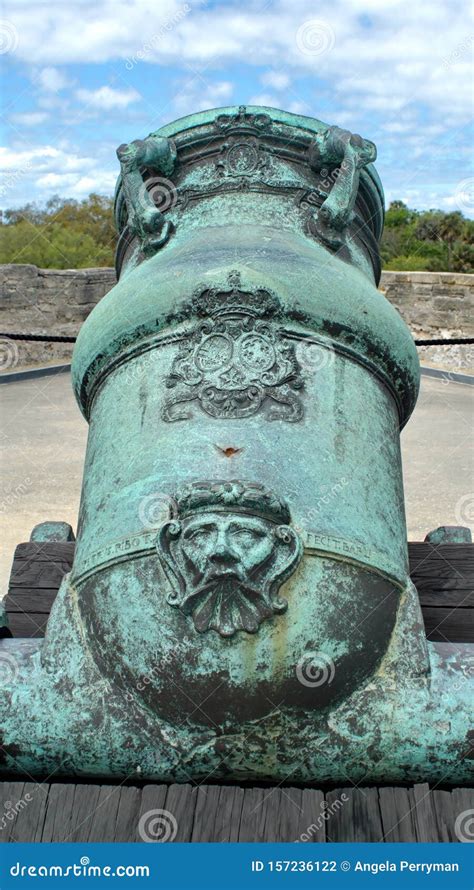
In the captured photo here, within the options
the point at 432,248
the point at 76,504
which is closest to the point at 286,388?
the point at 76,504

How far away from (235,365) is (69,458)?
17.8ft

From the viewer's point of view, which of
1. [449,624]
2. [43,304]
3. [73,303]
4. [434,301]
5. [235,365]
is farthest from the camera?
[434,301]

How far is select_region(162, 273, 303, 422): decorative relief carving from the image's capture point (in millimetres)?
2264

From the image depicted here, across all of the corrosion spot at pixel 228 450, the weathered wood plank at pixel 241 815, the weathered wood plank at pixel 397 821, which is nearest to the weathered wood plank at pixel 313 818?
the weathered wood plank at pixel 241 815

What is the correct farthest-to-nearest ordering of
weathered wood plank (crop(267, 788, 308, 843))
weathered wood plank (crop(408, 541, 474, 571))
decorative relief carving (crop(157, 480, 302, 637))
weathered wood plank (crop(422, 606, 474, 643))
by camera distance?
weathered wood plank (crop(408, 541, 474, 571)) → weathered wood plank (crop(422, 606, 474, 643)) → weathered wood plank (crop(267, 788, 308, 843)) → decorative relief carving (crop(157, 480, 302, 637))

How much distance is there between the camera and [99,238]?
2106 centimetres

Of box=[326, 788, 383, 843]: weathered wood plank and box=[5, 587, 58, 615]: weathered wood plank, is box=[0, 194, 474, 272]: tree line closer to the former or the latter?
box=[5, 587, 58, 615]: weathered wood plank

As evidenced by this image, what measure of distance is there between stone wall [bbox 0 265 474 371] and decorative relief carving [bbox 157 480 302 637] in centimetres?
901

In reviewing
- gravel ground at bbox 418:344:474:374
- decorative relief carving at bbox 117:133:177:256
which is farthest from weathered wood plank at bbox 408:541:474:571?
gravel ground at bbox 418:344:474:374

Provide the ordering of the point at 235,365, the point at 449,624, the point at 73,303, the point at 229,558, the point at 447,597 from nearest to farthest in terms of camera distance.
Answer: the point at 229,558
the point at 235,365
the point at 449,624
the point at 447,597
the point at 73,303

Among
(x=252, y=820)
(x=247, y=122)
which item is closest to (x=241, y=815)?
(x=252, y=820)

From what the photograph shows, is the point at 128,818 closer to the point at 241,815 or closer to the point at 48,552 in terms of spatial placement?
the point at 241,815

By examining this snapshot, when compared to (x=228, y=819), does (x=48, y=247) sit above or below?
above

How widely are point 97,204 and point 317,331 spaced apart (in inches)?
965
